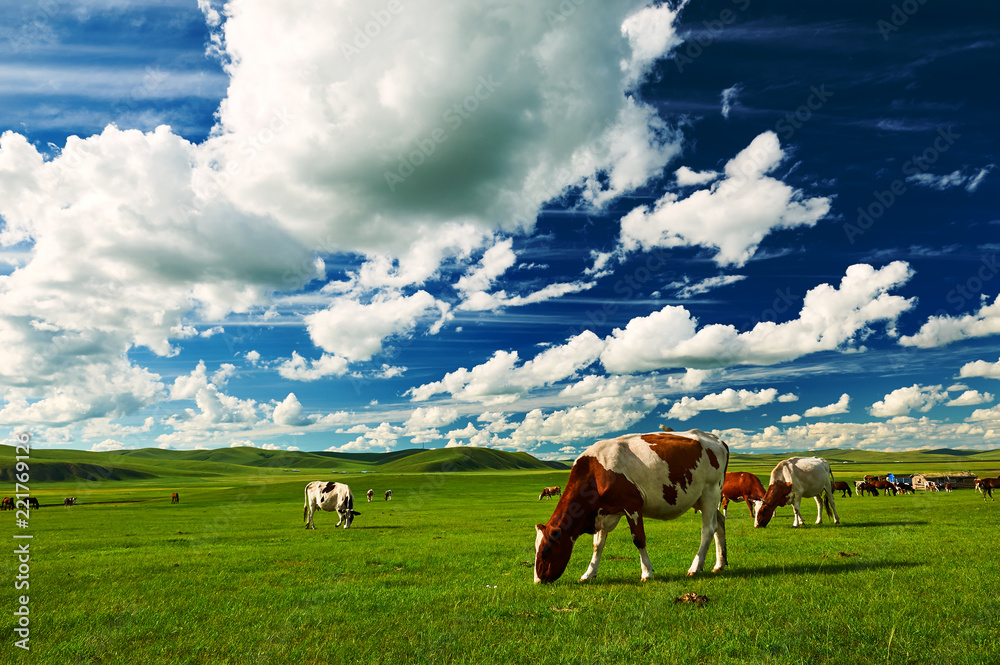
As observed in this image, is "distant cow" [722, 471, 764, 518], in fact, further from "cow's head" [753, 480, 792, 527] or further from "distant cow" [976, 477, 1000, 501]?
"distant cow" [976, 477, 1000, 501]

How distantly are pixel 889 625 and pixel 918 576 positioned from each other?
507cm

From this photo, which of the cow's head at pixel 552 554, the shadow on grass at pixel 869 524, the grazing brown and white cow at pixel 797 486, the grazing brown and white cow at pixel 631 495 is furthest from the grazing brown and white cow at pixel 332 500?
the shadow on grass at pixel 869 524

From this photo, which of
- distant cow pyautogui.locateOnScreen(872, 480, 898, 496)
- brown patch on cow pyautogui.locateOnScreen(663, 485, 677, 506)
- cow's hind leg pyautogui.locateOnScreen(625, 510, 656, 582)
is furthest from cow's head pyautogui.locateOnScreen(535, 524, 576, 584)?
distant cow pyautogui.locateOnScreen(872, 480, 898, 496)

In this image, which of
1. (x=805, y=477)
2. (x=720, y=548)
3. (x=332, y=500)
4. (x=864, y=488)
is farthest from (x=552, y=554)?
(x=864, y=488)

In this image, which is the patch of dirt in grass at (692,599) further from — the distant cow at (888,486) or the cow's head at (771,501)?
the distant cow at (888,486)

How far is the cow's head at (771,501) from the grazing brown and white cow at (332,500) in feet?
78.0

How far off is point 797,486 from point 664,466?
56.8 ft

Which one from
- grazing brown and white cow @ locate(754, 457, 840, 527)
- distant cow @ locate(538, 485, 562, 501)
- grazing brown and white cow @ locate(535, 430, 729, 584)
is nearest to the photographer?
grazing brown and white cow @ locate(535, 430, 729, 584)

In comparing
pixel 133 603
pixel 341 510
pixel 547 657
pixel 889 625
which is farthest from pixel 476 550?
pixel 341 510

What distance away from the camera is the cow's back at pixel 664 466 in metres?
12.6

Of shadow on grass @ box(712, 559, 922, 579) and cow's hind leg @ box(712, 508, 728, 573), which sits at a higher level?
cow's hind leg @ box(712, 508, 728, 573)

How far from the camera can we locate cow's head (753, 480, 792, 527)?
2461cm

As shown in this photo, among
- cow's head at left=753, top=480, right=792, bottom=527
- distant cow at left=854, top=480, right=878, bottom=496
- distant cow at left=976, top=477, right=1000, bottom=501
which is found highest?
cow's head at left=753, top=480, right=792, bottom=527

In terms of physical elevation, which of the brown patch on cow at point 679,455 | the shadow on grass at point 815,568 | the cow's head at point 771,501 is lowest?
the cow's head at point 771,501
